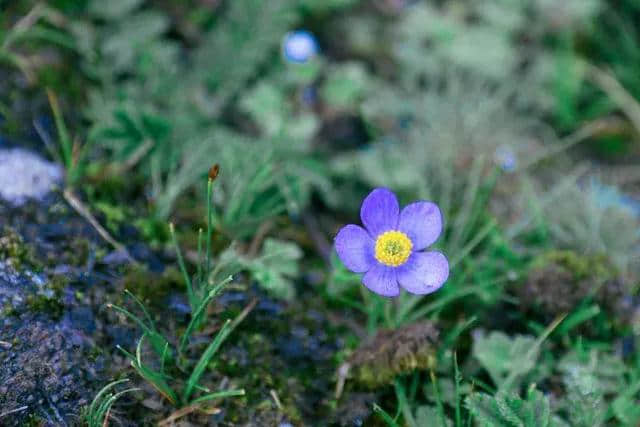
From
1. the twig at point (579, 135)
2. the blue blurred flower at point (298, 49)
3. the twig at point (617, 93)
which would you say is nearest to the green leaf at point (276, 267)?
the blue blurred flower at point (298, 49)

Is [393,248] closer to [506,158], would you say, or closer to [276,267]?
[276,267]

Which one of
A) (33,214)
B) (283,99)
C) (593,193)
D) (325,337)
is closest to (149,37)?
(283,99)

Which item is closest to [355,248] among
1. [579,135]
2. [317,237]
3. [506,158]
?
[317,237]

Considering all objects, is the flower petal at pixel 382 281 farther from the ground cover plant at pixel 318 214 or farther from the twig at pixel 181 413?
the twig at pixel 181 413

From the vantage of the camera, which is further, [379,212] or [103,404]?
[379,212]

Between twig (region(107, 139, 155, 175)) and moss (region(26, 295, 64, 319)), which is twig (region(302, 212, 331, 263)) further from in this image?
moss (region(26, 295, 64, 319))

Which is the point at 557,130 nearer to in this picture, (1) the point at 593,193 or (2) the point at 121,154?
(1) the point at 593,193
